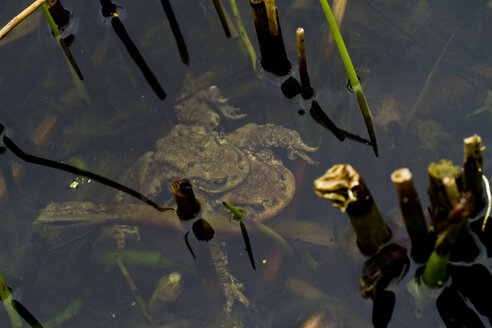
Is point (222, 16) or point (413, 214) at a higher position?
point (222, 16)

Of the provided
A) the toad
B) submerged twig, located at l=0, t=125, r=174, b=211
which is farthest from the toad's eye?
submerged twig, located at l=0, t=125, r=174, b=211

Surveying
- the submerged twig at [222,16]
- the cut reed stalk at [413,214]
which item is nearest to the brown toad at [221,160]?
the submerged twig at [222,16]

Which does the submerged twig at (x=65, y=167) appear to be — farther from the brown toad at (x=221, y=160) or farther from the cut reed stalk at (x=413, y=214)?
the cut reed stalk at (x=413, y=214)

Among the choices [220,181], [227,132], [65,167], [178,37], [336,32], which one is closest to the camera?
[336,32]

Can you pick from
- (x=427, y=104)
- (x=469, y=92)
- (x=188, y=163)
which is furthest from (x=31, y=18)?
(x=469, y=92)

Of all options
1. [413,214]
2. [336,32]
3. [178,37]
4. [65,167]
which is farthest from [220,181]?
[413,214]

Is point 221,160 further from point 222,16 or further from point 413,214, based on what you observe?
point 413,214

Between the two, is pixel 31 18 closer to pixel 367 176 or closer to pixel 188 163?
pixel 188 163
